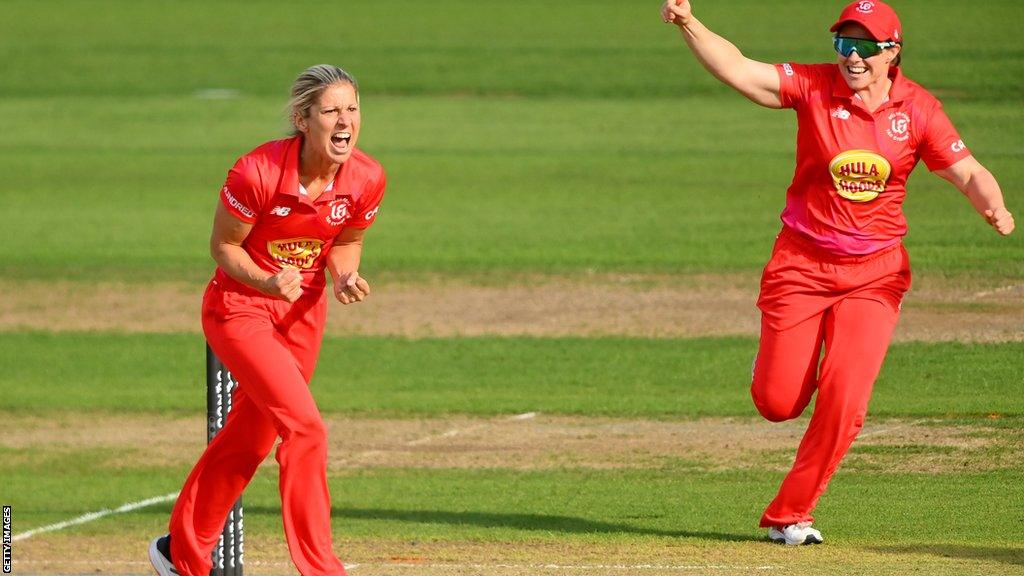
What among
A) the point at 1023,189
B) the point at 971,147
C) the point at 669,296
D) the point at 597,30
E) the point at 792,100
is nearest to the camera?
the point at 792,100

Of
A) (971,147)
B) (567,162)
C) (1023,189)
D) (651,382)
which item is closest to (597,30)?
(567,162)

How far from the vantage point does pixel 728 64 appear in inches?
324

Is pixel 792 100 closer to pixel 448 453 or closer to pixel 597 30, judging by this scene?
pixel 448 453

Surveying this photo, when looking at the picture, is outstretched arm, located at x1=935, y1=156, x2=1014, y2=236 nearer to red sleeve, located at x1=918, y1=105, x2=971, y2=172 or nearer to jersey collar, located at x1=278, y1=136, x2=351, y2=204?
red sleeve, located at x1=918, y1=105, x2=971, y2=172

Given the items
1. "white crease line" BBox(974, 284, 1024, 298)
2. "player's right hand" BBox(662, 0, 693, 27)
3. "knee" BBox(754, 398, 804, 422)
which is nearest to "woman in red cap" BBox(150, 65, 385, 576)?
"player's right hand" BBox(662, 0, 693, 27)

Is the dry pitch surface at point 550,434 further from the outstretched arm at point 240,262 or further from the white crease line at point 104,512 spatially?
the outstretched arm at point 240,262

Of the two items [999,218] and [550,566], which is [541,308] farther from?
[999,218]

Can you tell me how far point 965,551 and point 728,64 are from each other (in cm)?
255

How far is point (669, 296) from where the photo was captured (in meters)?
15.7

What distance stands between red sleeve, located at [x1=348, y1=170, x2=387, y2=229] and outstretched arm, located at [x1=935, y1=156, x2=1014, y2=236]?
2634mm

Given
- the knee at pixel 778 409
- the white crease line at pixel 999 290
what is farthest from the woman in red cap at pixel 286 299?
the white crease line at pixel 999 290

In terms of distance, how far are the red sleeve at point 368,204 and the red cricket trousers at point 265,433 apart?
1.17 feet

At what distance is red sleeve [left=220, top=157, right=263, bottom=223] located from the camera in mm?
7367

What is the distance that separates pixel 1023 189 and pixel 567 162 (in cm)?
607
